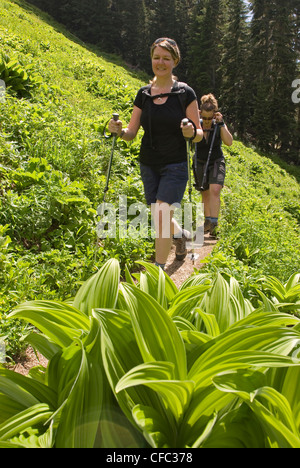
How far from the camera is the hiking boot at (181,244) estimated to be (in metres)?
4.75

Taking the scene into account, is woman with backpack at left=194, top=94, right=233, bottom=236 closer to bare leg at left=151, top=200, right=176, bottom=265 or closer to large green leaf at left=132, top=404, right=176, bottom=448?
bare leg at left=151, top=200, right=176, bottom=265

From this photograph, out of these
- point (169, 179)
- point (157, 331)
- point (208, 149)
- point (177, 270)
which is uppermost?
point (208, 149)

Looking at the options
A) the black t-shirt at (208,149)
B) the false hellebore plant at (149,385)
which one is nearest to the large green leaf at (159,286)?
the false hellebore plant at (149,385)

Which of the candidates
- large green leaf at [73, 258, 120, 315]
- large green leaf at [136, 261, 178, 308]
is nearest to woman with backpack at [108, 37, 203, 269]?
large green leaf at [136, 261, 178, 308]

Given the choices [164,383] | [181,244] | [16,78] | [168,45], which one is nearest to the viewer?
[164,383]

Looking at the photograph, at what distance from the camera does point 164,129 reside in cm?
347

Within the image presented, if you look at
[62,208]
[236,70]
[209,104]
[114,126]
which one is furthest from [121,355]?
[236,70]

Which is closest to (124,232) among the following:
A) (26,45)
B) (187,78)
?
(26,45)

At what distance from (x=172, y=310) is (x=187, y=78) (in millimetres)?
55002

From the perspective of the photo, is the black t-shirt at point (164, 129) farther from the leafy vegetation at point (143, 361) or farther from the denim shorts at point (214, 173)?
the denim shorts at point (214, 173)

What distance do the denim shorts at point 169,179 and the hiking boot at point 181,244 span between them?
1.15 metres

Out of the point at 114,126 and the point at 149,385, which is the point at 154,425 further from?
the point at 114,126

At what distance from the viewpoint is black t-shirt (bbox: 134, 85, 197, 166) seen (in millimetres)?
A: 3418

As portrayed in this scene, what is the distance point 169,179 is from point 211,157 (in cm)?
258
